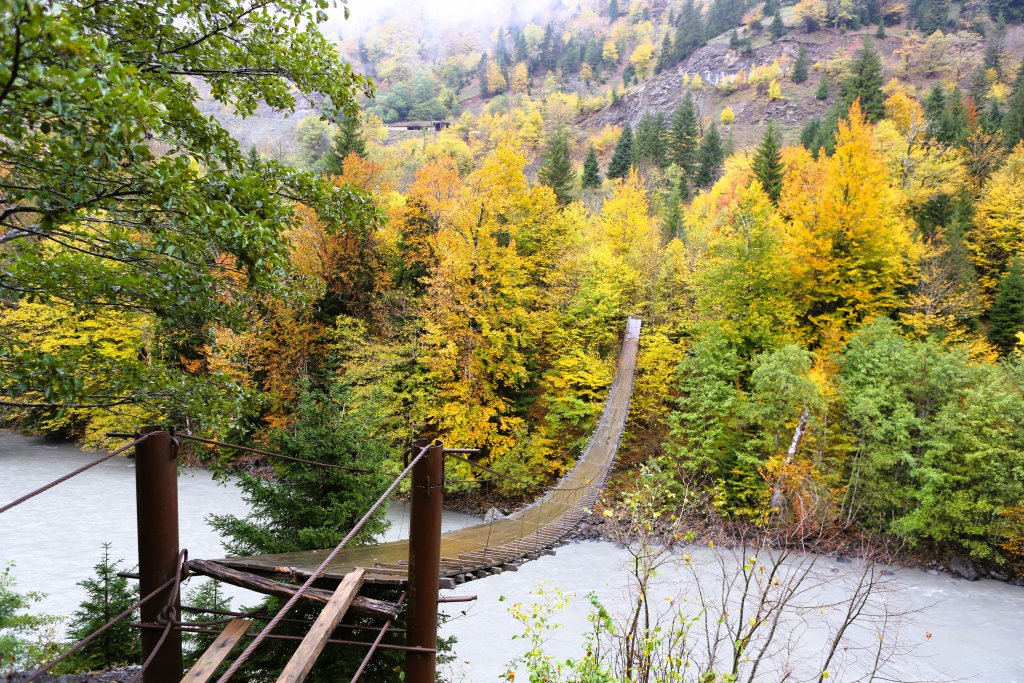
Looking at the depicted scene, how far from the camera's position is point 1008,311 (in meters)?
14.0

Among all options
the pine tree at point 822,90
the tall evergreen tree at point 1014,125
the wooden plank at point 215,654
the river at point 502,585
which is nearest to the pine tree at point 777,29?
the pine tree at point 822,90

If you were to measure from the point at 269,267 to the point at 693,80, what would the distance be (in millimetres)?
56187

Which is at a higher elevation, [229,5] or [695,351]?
[229,5]

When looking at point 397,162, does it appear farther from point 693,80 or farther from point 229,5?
point 693,80

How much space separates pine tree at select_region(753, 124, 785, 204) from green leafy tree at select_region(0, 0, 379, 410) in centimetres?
2048

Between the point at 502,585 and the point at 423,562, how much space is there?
8532 millimetres

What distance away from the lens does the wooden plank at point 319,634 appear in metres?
1.83

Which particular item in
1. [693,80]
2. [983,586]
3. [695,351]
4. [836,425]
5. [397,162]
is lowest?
[983,586]

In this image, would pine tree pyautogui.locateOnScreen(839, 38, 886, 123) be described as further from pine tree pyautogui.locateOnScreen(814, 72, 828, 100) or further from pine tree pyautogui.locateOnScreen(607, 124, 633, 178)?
pine tree pyautogui.locateOnScreen(814, 72, 828, 100)

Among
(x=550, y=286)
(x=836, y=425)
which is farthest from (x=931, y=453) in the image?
(x=550, y=286)

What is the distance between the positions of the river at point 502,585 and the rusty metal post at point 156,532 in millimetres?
5420

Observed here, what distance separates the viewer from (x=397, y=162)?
103ft

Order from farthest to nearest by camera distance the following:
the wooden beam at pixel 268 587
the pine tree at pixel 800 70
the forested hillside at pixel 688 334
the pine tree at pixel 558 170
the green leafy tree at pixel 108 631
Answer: the pine tree at pixel 800 70 → the pine tree at pixel 558 170 → the forested hillside at pixel 688 334 → the green leafy tree at pixel 108 631 → the wooden beam at pixel 268 587

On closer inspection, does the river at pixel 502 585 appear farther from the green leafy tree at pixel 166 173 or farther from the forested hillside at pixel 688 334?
the green leafy tree at pixel 166 173
